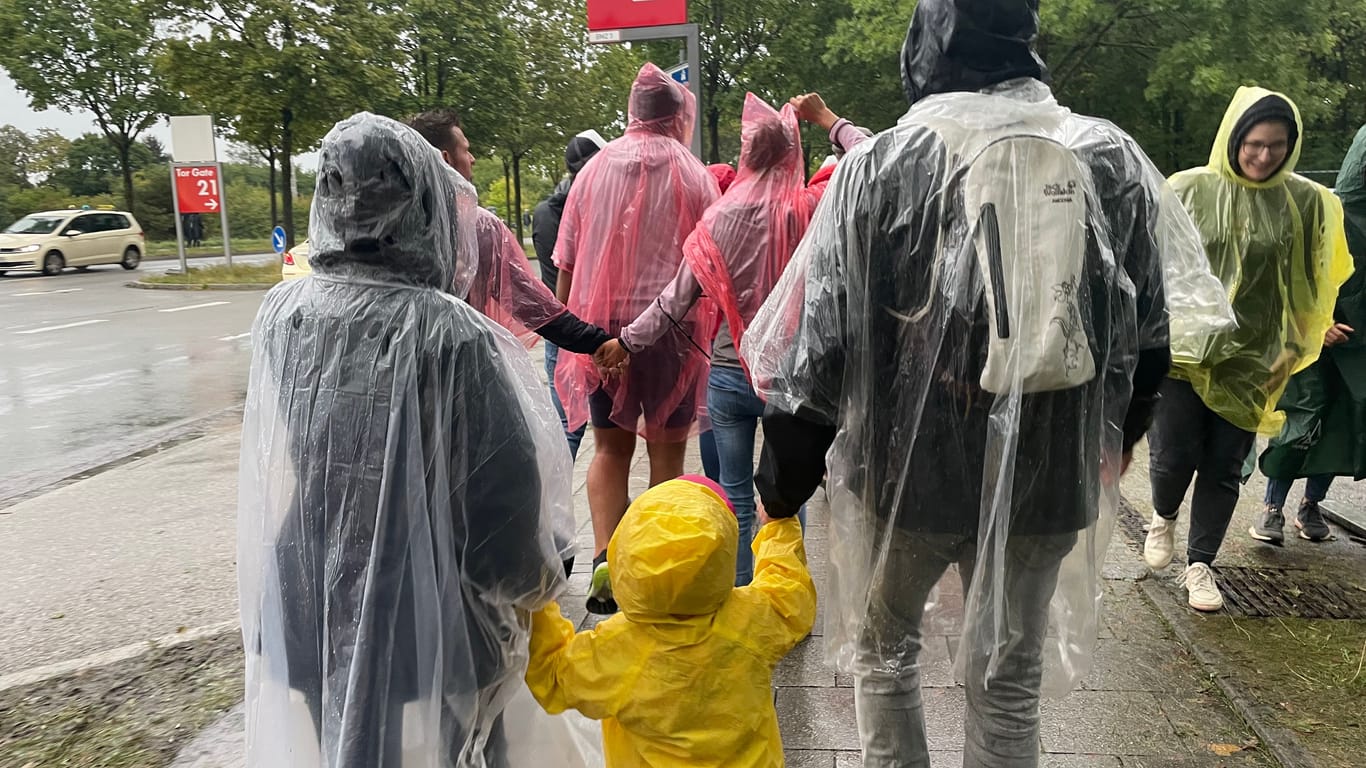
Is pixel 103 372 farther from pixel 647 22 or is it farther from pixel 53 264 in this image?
→ pixel 53 264

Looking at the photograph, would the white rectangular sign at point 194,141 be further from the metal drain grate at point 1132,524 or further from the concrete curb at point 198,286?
the metal drain grate at point 1132,524

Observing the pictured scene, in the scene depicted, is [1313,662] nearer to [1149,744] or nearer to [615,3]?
[1149,744]

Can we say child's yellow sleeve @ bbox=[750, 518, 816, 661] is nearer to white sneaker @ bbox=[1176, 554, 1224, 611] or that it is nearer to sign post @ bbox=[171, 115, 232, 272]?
white sneaker @ bbox=[1176, 554, 1224, 611]

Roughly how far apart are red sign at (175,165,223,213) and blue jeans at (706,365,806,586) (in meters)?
19.1

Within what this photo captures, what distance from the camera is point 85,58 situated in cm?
2798

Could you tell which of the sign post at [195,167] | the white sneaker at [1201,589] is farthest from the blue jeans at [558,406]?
the sign post at [195,167]

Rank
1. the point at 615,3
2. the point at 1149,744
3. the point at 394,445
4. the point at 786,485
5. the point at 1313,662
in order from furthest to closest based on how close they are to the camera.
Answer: the point at 615,3 → the point at 1313,662 → the point at 1149,744 → the point at 786,485 → the point at 394,445

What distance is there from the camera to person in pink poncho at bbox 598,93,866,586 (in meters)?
Answer: 2.75

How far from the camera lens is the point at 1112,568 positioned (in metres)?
3.77

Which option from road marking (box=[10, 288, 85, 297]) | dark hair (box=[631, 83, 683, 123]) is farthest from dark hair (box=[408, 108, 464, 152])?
road marking (box=[10, 288, 85, 297])

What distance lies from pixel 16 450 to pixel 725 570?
21.9 feet

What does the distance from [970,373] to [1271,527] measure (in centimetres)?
317

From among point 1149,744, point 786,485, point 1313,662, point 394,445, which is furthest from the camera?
point 1313,662

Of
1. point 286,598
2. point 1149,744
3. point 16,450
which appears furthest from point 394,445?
point 16,450
